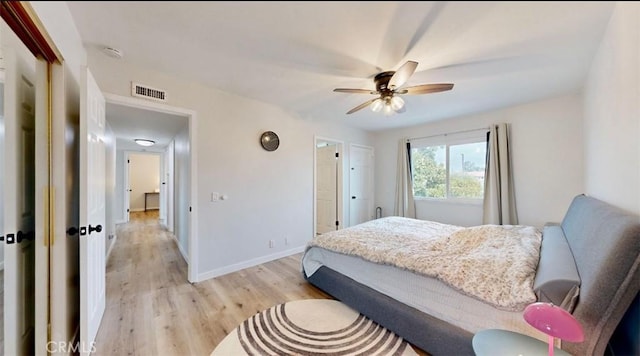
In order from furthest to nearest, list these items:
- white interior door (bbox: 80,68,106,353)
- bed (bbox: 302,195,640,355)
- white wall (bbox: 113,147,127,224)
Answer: white wall (bbox: 113,147,127,224)
white interior door (bbox: 80,68,106,353)
bed (bbox: 302,195,640,355)

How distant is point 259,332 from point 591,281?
6.45ft

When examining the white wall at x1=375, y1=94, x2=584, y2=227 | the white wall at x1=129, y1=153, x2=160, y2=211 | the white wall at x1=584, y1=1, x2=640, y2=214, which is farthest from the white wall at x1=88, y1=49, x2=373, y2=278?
the white wall at x1=129, y1=153, x2=160, y2=211

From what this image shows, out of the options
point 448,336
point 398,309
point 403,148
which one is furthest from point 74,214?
point 403,148

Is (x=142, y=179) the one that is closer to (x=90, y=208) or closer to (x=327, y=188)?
(x=327, y=188)

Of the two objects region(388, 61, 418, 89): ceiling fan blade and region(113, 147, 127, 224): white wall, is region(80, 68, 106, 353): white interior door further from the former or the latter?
region(113, 147, 127, 224): white wall

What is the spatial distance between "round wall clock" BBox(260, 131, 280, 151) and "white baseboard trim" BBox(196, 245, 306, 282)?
5.01 feet

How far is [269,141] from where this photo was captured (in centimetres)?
324

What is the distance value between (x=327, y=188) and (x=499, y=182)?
2.81m

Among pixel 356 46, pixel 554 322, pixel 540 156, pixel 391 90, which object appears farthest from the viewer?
pixel 540 156

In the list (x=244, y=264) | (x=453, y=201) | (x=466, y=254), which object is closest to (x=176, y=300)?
(x=244, y=264)

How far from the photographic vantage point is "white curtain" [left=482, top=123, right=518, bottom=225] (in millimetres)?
3096

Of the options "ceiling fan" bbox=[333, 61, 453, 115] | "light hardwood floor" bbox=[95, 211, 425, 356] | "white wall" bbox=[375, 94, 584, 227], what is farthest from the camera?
A: "white wall" bbox=[375, 94, 584, 227]

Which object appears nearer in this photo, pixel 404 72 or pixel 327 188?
pixel 404 72

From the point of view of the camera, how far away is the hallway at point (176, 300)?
168 cm
